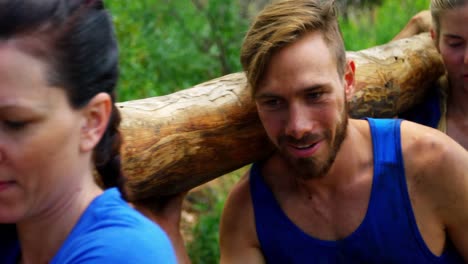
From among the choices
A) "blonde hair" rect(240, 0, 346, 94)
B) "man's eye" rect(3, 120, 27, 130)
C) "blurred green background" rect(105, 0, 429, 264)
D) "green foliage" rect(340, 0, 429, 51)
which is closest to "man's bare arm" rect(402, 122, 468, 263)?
"blonde hair" rect(240, 0, 346, 94)

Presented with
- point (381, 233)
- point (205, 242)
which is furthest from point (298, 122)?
point (205, 242)

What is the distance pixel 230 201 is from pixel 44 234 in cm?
129

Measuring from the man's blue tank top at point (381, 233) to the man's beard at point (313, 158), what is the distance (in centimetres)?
16

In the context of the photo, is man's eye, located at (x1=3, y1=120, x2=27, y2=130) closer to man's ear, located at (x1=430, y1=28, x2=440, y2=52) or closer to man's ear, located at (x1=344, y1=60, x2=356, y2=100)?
man's ear, located at (x1=344, y1=60, x2=356, y2=100)

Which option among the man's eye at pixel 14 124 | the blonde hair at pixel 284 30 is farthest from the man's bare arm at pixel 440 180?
the man's eye at pixel 14 124

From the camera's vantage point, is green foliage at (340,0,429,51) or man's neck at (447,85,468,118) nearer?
man's neck at (447,85,468,118)

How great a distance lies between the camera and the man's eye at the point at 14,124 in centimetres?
129

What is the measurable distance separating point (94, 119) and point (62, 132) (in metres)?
0.10

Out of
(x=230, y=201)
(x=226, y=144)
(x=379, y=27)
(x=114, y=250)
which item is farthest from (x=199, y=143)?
(x=379, y=27)

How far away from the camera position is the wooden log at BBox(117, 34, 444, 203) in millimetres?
2301

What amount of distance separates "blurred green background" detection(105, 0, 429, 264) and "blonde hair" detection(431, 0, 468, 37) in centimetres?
141

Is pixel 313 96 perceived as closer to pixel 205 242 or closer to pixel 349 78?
pixel 349 78

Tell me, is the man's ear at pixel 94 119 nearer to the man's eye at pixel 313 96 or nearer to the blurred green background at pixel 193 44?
the man's eye at pixel 313 96

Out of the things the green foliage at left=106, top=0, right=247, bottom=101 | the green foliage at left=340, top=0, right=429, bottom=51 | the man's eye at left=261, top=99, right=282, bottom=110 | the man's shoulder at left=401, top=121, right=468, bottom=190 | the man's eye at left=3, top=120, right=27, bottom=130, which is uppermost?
the man's eye at left=3, top=120, right=27, bottom=130
